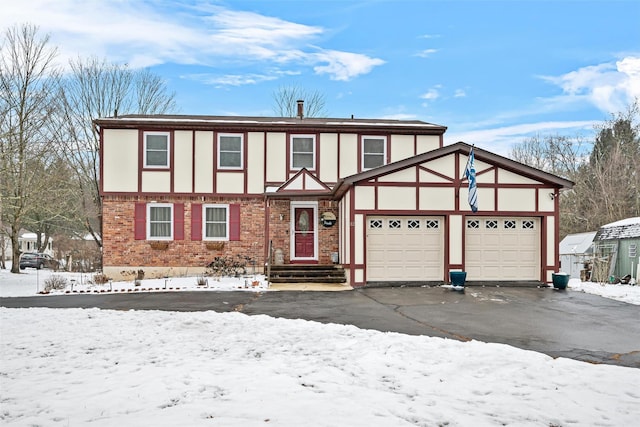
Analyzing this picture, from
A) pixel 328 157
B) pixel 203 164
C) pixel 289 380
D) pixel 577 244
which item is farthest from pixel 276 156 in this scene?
pixel 577 244

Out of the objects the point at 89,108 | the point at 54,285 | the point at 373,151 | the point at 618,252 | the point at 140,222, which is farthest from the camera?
the point at 89,108

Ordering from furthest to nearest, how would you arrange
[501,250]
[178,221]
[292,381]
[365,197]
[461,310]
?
1. [178,221]
2. [501,250]
3. [365,197]
4. [461,310]
5. [292,381]

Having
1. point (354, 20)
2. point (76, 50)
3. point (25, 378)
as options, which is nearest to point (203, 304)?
point (25, 378)

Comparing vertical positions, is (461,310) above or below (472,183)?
below

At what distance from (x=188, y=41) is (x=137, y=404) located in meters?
13.8

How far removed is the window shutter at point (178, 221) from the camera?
20.1 meters

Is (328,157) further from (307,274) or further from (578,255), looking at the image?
(578,255)

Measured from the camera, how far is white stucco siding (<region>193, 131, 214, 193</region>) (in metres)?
20.3

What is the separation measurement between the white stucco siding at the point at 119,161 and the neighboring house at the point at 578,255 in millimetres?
18677

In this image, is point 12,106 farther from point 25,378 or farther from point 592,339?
point 592,339

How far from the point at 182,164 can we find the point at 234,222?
9.78 ft

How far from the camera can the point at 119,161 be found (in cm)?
2006

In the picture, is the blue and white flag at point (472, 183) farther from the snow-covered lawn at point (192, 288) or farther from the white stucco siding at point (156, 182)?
the white stucco siding at point (156, 182)

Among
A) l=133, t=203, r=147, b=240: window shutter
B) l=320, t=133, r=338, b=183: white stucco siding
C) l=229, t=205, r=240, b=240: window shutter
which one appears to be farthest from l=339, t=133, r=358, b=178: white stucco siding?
l=133, t=203, r=147, b=240: window shutter
